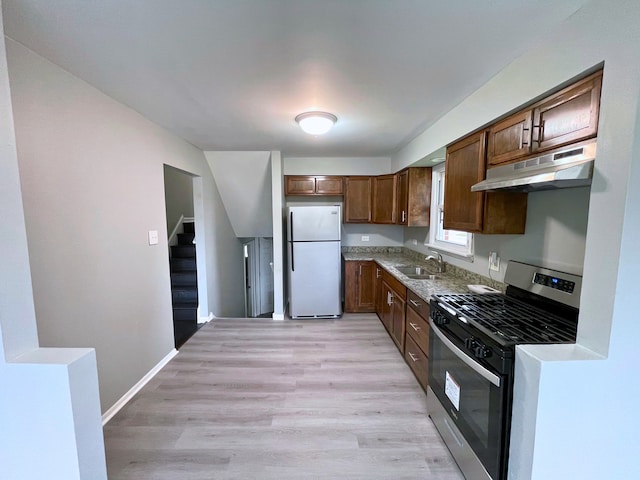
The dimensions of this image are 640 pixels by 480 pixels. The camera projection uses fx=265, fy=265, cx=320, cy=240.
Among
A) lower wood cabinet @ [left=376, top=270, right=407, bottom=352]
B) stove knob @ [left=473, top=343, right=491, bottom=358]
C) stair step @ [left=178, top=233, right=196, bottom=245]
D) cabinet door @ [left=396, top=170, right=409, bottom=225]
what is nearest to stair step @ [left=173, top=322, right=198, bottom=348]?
stair step @ [left=178, top=233, right=196, bottom=245]

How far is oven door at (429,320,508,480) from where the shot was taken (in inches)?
47.6

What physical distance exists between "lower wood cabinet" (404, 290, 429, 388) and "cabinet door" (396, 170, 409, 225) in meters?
1.44

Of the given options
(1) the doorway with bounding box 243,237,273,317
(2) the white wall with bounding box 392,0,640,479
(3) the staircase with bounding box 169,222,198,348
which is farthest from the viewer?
(1) the doorway with bounding box 243,237,273,317

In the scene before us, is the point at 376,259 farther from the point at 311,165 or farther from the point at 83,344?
the point at 83,344

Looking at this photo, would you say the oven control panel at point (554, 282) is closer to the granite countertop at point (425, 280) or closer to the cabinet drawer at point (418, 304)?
the granite countertop at point (425, 280)

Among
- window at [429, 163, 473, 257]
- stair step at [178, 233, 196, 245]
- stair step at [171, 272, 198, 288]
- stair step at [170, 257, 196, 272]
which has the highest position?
window at [429, 163, 473, 257]

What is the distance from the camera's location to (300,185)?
420 cm

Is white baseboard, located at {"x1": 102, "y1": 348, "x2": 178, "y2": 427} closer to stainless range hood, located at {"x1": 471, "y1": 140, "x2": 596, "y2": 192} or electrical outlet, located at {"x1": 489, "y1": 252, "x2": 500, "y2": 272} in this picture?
stainless range hood, located at {"x1": 471, "y1": 140, "x2": 596, "y2": 192}

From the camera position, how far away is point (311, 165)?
4.31 m

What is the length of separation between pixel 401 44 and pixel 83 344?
106 inches

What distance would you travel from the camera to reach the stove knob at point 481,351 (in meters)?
1.26

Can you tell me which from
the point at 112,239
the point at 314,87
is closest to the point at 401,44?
the point at 314,87

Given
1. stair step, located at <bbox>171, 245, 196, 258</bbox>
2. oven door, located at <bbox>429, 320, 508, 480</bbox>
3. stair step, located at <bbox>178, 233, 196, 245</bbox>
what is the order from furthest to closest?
stair step, located at <bbox>178, 233, 196, 245</bbox>, stair step, located at <bbox>171, 245, 196, 258</bbox>, oven door, located at <bbox>429, 320, 508, 480</bbox>

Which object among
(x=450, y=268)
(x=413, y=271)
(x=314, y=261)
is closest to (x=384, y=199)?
(x=413, y=271)
